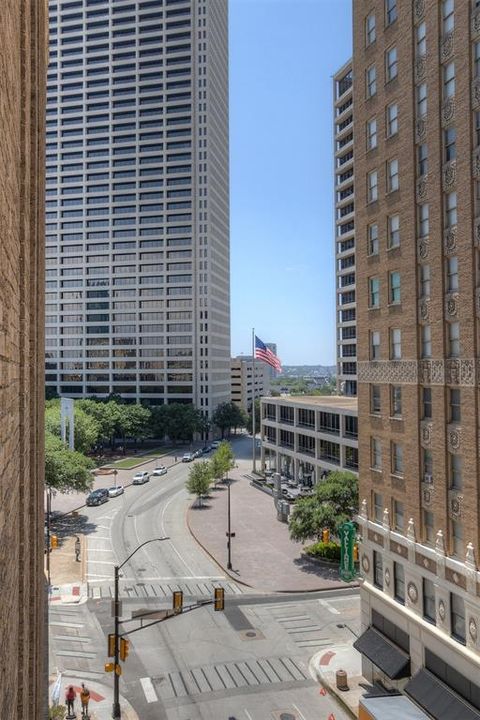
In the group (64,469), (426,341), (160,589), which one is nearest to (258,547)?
(160,589)

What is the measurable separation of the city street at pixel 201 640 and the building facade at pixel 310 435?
2156cm

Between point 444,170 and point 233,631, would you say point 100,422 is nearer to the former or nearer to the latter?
point 233,631

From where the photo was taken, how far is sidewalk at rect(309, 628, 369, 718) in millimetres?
26359

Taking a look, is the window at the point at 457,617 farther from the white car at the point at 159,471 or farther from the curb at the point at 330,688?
the white car at the point at 159,471

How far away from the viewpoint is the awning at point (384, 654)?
80.9 feet

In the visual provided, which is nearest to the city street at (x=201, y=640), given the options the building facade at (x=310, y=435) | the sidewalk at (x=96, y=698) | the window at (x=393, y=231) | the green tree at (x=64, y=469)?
the sidewalk at (x=96, y=698)

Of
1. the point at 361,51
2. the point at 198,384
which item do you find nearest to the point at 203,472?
the point at 361,51

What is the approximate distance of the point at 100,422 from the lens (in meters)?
100

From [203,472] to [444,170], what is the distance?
1919 inches

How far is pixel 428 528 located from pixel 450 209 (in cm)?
1375

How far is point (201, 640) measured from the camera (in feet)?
105

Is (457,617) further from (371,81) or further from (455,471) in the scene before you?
(371,81)

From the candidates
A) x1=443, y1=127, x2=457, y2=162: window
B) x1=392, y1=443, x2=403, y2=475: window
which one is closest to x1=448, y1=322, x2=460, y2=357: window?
x1=392, y1=443, x2=403, y2=475: window

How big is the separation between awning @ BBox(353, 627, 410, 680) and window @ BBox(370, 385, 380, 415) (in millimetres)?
10903
